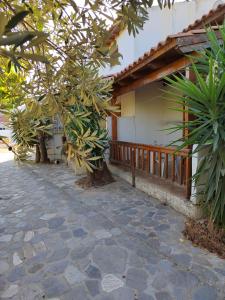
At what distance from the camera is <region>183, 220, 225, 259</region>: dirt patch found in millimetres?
3012

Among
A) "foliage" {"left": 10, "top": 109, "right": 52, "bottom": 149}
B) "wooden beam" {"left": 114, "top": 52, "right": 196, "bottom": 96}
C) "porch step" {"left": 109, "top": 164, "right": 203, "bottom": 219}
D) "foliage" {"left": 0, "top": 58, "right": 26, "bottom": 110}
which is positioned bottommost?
"porch step" {"left": 109, "top": 164, "right": 203, "bottom": 219}

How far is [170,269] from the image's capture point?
270 cm

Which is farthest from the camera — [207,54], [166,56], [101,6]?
[166,56]

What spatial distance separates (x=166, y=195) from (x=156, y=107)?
3.67m

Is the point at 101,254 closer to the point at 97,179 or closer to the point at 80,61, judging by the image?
the point at 80,61

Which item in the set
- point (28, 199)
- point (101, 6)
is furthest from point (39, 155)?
point (101, 6)

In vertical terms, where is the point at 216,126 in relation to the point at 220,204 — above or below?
above

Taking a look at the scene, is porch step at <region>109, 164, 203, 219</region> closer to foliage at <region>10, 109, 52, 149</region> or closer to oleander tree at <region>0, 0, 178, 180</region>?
oleander tree at <region>0, 0, 178, 180</region>

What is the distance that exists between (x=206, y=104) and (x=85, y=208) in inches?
117

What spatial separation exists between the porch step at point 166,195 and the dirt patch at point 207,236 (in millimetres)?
344

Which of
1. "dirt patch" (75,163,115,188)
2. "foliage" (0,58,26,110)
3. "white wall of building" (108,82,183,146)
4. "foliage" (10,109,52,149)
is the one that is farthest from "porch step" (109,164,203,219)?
"foliage" (0,58,26,110)

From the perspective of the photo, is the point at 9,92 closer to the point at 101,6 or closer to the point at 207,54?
the point at 101,6

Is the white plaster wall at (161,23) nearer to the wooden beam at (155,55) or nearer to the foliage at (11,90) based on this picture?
the wooden beam at (155,55)

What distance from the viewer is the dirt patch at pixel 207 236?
301cm
